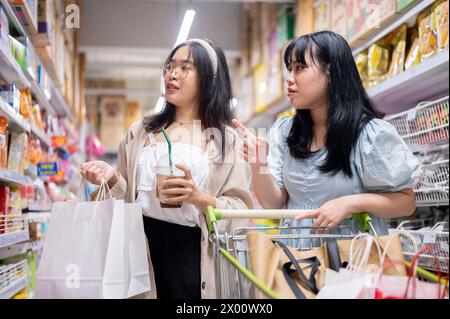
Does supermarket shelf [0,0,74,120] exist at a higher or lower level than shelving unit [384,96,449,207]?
higher

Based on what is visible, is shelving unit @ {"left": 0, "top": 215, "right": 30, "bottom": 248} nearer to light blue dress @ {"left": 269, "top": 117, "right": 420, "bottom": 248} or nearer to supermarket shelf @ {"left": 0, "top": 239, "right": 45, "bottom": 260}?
supermarket shelf @ {"left": 0, "top": 239, "right": 45, "bottom": 260}

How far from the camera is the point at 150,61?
9.46 ft

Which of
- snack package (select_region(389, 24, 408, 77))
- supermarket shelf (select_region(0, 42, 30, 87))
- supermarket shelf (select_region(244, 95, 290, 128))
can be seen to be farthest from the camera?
supermarket shelf (select_region(244, 95, 290, 128))

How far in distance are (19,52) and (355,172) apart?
5.12 ft

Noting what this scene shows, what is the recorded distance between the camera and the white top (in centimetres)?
183

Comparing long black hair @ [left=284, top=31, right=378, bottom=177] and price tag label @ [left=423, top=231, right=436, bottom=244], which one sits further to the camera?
price tag label @ [left=423, top=231, right=436, bottom=244]

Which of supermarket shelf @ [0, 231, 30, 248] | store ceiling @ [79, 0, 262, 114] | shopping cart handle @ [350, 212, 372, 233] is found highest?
store ceiling @ [79, 0, 262, 114]

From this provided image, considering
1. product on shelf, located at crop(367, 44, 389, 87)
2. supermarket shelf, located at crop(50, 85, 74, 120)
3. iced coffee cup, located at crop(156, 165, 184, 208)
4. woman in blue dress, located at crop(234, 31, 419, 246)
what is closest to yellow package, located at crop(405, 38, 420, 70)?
product on shelf, located at crop(367, 44, 389, 87)

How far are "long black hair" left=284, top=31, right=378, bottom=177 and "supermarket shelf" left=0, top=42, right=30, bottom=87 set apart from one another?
1.04 metres

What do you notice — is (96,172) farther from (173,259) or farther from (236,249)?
(236,249)

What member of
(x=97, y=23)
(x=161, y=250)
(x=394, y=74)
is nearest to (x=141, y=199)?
(x=161, y=250)

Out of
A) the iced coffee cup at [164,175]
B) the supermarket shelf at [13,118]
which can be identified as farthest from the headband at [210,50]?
the supermarket shelf at [13,118]

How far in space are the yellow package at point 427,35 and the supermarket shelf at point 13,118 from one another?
174 cm

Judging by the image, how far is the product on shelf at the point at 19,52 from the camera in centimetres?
231
